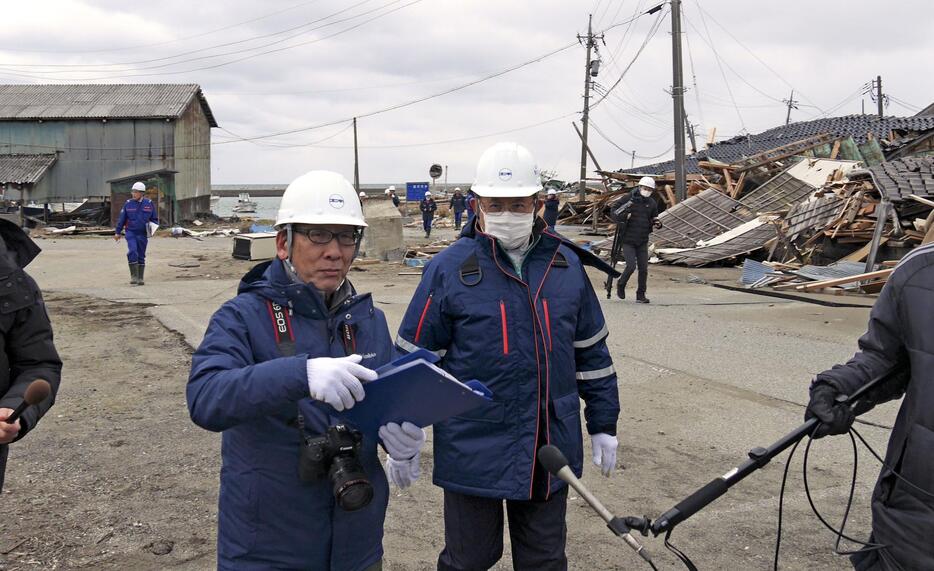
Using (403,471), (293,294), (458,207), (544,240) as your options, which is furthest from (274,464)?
(458,207)

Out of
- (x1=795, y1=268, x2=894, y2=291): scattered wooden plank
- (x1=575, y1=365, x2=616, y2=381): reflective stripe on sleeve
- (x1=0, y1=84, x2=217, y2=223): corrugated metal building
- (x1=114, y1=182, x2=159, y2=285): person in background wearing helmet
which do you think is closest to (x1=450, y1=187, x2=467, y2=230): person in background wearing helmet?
(x1=0, y1=84, x2=217, y2=223): corrugated metal building

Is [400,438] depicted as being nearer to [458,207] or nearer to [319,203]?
[319,203]

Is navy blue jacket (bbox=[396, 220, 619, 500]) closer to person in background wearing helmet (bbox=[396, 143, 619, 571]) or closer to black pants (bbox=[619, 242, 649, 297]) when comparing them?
person in background wearing helmet (bbox=[396, 143, 619, 571])

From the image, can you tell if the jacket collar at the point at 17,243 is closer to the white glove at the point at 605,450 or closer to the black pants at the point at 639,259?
the white glove at the point at 605,450

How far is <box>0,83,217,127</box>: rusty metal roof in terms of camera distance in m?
41.8

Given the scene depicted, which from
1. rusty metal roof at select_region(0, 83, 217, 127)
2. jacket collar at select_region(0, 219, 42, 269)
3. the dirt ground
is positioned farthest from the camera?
rusty metal roof at select_region(0, 83, 217, 127)

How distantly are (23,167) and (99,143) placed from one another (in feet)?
12.1

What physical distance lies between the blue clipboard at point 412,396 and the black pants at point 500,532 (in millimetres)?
874

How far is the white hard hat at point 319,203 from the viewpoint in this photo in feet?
8.38

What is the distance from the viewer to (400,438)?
8.39 feet

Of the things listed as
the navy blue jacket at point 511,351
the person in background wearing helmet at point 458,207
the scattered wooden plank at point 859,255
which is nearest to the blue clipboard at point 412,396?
the navy blue jacket at point 511,351

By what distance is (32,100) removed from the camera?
44.0 metres

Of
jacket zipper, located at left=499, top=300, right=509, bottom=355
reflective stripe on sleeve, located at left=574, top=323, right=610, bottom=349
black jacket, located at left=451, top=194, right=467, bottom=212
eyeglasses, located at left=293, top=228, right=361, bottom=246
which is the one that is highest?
black jacket, located at left=451, top=194, right=467, bottom=212

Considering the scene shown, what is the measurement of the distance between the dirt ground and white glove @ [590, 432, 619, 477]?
88cm
